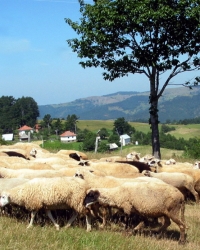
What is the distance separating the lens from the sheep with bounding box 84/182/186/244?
910 cm

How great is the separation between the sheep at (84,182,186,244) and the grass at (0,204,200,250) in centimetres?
42

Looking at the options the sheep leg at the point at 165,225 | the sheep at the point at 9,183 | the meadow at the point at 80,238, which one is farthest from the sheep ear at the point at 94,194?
the sheep at the point at 9,183

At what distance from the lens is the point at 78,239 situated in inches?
319

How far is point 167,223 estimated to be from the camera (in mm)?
9844

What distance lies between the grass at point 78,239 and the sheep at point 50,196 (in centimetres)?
37

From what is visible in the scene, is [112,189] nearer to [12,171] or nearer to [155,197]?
[155,197]

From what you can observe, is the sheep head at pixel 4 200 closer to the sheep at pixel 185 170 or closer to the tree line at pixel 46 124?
the sheep at pixel 185 170

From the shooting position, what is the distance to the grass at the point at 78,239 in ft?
24.9

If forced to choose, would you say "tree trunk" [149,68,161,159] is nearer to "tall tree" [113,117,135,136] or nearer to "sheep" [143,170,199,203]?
"sheep" [143,170,199,203]

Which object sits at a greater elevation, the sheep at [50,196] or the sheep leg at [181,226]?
the sheep at [50,196]

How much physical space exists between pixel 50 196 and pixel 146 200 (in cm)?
218

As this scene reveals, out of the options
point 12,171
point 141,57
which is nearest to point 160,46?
point 141,57

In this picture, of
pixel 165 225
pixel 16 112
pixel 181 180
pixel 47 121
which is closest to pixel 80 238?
pixel 165 225

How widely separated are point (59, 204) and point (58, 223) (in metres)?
0.53
